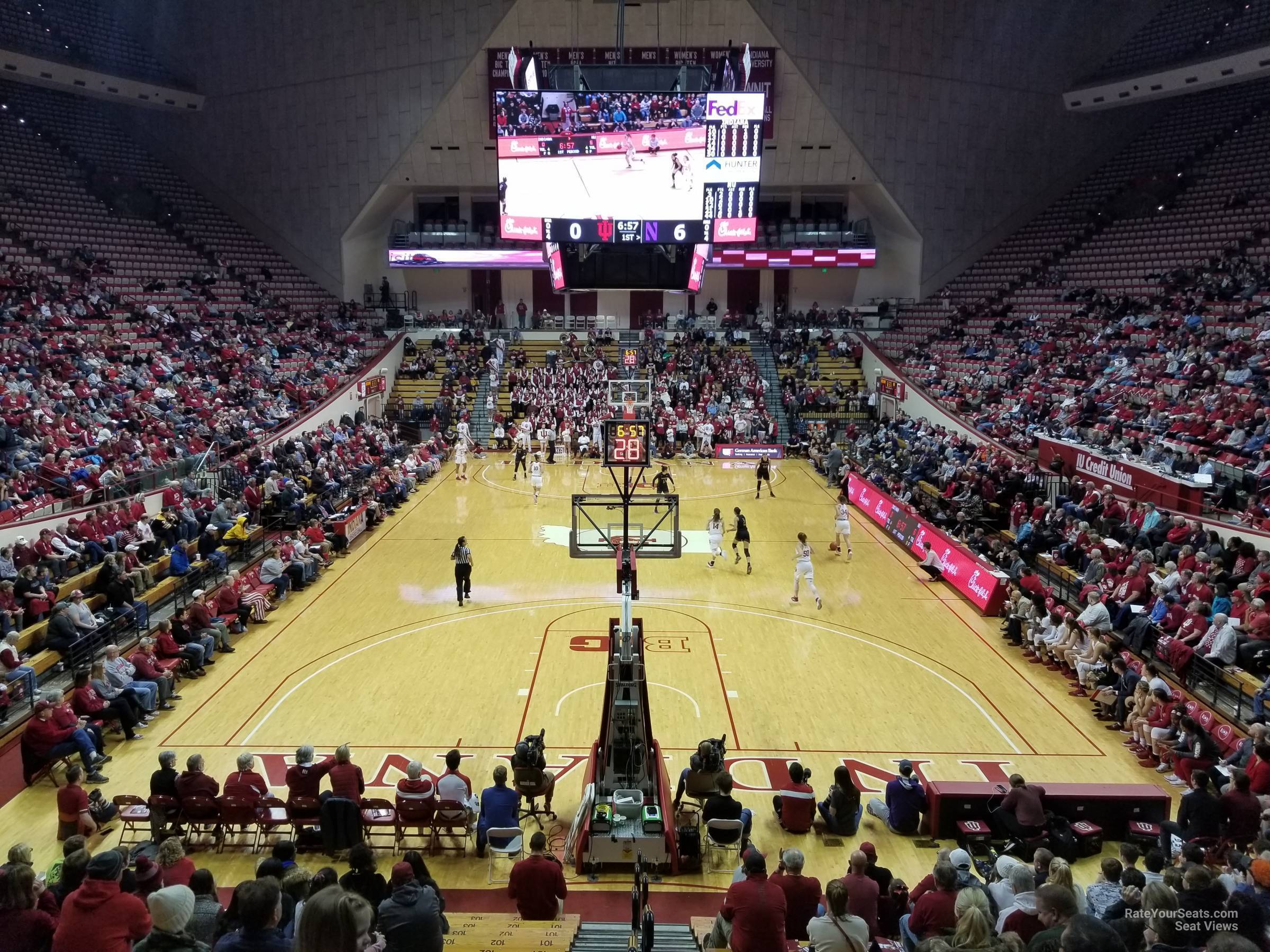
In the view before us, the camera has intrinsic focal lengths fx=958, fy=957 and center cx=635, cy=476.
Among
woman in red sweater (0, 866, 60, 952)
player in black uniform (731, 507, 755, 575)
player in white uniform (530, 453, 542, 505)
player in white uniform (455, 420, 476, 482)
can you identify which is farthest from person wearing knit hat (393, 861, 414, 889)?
player in white uniform (455, 420, 476, 482)

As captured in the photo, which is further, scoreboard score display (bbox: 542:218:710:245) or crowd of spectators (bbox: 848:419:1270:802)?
scoreboard score display (bbox: 542:218:710:245)

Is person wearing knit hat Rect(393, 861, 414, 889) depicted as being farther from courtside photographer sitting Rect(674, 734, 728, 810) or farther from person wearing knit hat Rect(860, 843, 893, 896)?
courtside photographer sitting Rect(674, 734, 728, 810)

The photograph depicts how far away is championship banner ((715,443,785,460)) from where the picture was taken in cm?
3791

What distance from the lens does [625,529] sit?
1223 cm

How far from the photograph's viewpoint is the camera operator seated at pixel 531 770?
10.6m

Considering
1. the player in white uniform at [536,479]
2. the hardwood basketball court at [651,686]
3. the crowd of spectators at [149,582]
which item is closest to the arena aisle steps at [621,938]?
the hardwood basketball court at [651,686]

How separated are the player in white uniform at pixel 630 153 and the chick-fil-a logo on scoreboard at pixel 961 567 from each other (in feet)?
34.9

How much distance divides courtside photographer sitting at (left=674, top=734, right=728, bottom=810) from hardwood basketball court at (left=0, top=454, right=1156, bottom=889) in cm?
83

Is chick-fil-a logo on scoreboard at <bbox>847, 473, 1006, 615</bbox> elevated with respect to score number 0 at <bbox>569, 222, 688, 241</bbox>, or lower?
lower

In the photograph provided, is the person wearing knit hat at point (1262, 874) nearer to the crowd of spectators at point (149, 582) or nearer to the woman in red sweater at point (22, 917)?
the woman in red sweater at point (22, 917)

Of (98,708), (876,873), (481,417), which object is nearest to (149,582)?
(98,708)

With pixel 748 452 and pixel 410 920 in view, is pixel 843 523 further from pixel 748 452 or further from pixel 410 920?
pixel 410 920

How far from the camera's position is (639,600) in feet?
64.3

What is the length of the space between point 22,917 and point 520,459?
2683cm
